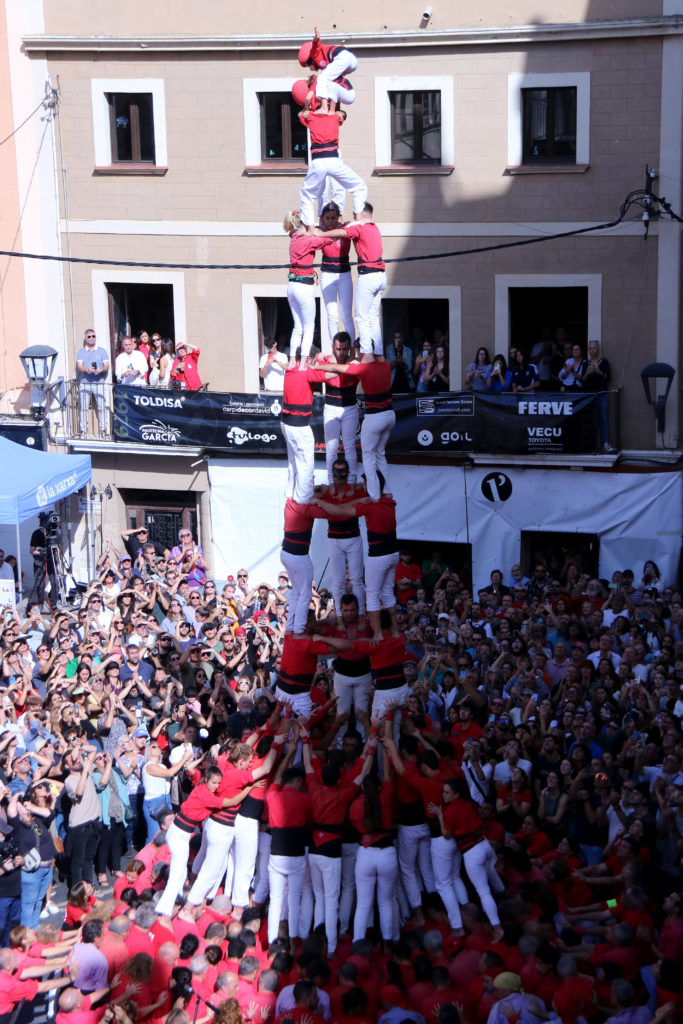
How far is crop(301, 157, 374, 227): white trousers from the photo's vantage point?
11812mm

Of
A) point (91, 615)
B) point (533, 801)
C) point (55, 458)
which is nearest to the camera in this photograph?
point (533, 801)

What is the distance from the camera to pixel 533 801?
1159cm

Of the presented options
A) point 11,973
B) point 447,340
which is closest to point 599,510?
point 447,340

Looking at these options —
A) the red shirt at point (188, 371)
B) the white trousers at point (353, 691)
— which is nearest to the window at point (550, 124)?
the red shirt at point (188, 371)

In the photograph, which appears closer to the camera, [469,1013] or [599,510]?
[469,1013]

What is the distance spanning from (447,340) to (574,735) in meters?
9.42

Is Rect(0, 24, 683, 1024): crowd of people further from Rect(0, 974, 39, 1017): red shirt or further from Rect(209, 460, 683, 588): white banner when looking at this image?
Rect(209, 460, 683, 588): white banner

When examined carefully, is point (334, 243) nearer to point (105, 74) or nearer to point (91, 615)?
point (91, 615)

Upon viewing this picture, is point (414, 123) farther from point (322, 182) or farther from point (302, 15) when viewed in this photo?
point (322, 182)

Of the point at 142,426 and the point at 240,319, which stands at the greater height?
the point at 240,319

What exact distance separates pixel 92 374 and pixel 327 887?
12.2m

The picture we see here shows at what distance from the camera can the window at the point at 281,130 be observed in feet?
66.1

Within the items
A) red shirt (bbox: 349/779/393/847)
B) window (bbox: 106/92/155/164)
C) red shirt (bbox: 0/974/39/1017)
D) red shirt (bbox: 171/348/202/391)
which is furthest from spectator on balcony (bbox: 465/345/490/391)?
red shirt (bbox: 0/974/39/1017)

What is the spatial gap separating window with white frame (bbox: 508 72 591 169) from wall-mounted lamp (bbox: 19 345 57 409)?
789 cm
